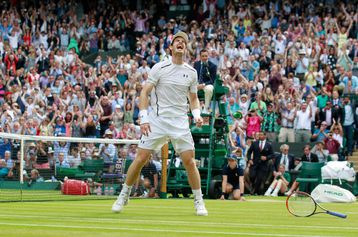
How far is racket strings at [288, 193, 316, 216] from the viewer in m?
14.8

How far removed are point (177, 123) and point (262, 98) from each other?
1777 centimetres

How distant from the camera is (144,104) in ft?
48.7

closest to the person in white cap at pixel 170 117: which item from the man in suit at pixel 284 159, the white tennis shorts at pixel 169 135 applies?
the white tennis shorts at pixel 169 135

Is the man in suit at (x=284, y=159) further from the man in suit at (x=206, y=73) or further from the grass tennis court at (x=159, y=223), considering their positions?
the grass tennis court at (x=159, y=223)

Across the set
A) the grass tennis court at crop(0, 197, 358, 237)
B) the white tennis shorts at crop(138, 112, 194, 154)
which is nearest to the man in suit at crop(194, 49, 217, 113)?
the grass tennis court at crop(0, 197, 358, 237)

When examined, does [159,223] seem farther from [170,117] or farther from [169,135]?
[170,117]

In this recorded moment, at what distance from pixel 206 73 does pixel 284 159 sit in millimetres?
6193

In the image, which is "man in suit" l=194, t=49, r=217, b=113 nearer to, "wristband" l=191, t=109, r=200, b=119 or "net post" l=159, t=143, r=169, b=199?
"net post" l=159, t=143, r=169, b=199

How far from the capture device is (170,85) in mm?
15023

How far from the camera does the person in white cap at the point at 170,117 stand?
14844 mm

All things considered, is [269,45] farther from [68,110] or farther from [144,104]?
[144,104]

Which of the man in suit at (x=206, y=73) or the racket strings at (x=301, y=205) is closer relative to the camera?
the racket strings at (x=301, y=205)

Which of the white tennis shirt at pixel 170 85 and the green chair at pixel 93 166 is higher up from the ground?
the white tennis shirt at pixel 170 85

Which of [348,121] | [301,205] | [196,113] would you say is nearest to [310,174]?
[348,121]
